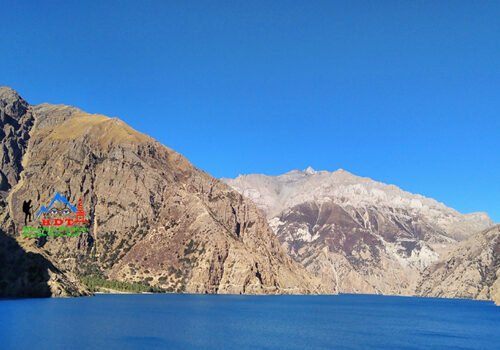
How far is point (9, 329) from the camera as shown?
11312cm

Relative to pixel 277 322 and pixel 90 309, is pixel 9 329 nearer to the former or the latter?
pixel 90 309

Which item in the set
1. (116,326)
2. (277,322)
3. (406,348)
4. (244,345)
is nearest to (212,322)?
(277,322)

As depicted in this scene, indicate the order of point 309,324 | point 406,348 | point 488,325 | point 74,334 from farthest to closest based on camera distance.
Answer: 1. point 488,325
2. point 309,324
3. point 406,348
4. point 74,334

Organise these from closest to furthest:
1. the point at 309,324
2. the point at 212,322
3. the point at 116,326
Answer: the point at 116,326 → the point at 212,322 → the point at 309,324

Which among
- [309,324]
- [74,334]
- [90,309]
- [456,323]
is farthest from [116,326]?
[456,323]

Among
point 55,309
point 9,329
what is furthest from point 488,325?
point 9,329

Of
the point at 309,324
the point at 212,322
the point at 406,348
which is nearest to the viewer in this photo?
the point at 406,348

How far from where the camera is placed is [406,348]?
122 metres

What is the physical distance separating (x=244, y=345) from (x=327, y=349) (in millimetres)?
16918

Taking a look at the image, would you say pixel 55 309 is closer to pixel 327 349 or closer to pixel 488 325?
pixel 327 349

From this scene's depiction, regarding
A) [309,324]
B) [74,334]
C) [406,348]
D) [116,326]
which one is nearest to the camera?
[74,334]

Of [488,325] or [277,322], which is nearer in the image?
[277,322]

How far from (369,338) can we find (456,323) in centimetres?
7840

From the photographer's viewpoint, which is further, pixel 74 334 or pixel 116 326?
pixel 116 326
